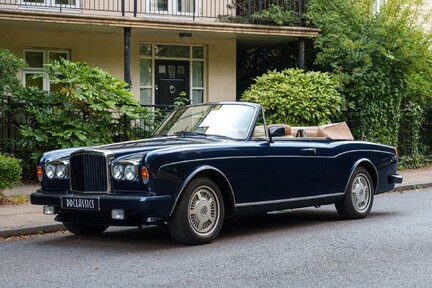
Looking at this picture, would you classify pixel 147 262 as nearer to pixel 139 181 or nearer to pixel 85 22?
pixel 139 181

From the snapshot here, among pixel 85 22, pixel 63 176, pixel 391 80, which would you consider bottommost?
pixel 63 176

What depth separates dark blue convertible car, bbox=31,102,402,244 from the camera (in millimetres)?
8062

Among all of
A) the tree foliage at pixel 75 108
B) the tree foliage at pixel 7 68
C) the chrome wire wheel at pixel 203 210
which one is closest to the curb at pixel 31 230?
the chrome wire wheel at pixel 203 210

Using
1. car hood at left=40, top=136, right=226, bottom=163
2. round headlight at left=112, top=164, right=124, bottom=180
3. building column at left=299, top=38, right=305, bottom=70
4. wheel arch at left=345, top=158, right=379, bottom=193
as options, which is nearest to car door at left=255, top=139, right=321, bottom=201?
car hood at left=40, top=136, right=226, bottom=163

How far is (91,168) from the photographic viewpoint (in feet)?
27.4

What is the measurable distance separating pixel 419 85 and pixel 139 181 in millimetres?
15039

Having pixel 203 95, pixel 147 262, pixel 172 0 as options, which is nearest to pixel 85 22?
pixel 172 0

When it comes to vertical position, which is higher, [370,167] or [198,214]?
[370,167]

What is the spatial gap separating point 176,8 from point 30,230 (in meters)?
11.8

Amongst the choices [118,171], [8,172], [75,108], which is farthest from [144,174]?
[75,108]

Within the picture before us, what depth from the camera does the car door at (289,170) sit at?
30.4 ft

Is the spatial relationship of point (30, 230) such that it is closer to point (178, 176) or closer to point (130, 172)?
point (130, 172)

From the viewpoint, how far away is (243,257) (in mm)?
7785

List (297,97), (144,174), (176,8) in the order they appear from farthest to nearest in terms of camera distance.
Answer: (176,8)
(297,97)
(144,174)
